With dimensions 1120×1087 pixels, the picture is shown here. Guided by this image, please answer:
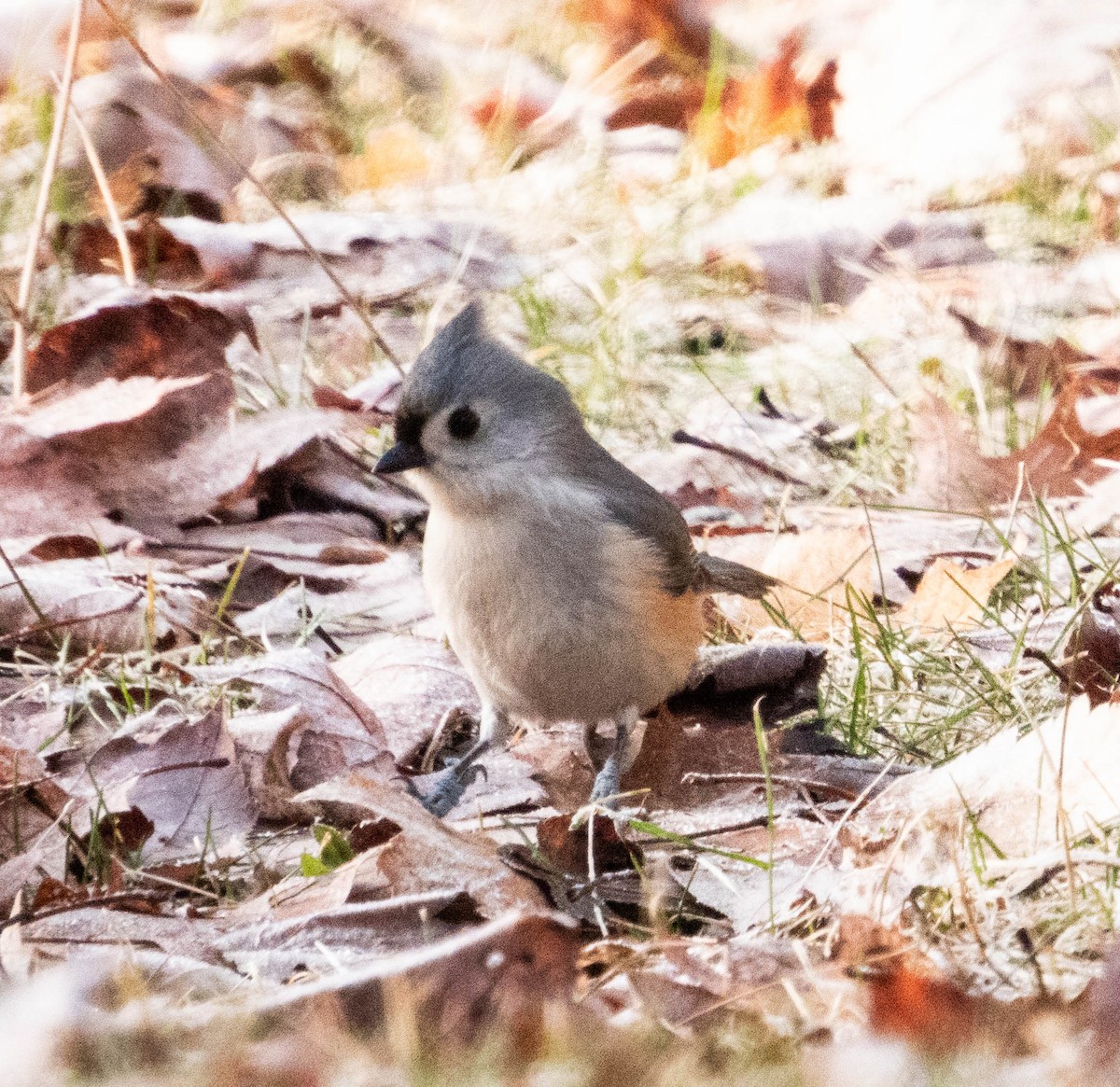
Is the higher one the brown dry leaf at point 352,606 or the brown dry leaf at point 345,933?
the brown dry leaf at point 345,933

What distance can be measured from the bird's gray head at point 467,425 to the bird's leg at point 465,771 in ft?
1.24

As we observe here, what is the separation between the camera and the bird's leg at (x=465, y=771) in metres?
2.51

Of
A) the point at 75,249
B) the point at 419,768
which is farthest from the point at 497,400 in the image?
the point at 75,249

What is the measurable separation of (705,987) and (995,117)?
4456mm

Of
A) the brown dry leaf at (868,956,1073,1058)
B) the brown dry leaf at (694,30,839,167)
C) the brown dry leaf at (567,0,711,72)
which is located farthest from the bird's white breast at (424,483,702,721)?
the brown dry leaf at (567,0,711,72)

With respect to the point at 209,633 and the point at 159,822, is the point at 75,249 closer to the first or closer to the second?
the point at 209,633

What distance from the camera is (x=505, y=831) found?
7.98 ft

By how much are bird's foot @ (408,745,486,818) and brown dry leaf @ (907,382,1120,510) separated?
1.27 metres

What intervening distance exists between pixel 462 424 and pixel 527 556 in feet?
0.80

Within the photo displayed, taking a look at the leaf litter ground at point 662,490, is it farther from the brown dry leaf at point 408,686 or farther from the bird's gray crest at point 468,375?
the bird's gray crest at point 468,375

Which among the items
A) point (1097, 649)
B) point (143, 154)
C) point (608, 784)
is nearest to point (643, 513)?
point (608, 784)

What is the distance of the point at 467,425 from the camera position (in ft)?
9.09

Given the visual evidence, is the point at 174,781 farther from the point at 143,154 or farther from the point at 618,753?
the point at 143,154

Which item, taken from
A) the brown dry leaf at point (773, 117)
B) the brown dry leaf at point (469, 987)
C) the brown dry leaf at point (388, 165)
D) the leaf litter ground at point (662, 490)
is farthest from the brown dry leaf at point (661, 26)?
the brown dry leaf at point (469, 987)
